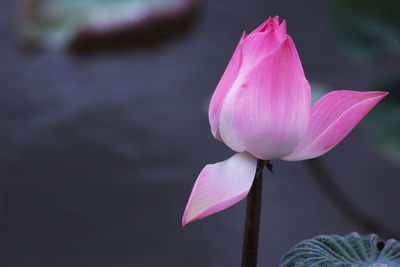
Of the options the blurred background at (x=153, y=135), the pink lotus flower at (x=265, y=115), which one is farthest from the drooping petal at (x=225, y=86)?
the blurred background at (x=153, y=135)

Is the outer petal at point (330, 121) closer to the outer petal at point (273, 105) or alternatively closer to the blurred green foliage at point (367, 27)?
the outer petal at point (273, 105)

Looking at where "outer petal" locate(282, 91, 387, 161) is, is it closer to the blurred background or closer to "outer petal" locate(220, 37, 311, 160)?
"outer petal" locate(220, 37, 311, 160)

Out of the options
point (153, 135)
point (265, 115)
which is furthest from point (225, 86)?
point (153, 135)

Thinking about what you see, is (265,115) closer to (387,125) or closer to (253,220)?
(253,220)

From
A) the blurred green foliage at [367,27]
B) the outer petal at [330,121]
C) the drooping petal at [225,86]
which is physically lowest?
the outer petal at [330,121]

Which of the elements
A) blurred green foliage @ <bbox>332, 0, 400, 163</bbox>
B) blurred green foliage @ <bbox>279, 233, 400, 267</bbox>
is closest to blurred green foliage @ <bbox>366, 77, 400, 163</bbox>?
blurred green foliage @ <bbox>332, 0, 400, 163</bbox>

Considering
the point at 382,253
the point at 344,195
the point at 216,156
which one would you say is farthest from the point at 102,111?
the point at 382,253
